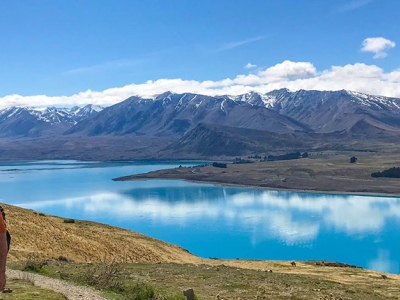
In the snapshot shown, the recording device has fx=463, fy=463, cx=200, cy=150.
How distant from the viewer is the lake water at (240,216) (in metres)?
82.1

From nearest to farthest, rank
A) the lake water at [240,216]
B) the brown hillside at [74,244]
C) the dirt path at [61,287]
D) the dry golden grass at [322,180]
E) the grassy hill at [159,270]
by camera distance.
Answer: the dirt path at [61,287]
the grassy hill at [159,270]
the brown hillside at [74,244]
the lake water at [240,216]
the dry golden grass at [322,180]

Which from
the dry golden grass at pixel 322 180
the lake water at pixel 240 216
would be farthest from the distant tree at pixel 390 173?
the lake water at pixel 240 216

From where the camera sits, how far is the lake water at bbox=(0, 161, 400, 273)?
82.1 metres

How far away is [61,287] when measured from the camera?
54.5ft

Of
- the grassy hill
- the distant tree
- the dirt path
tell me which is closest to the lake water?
the distant tree

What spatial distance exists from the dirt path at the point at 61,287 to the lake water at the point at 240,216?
6047cm

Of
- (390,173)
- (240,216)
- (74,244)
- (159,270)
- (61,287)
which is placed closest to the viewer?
(61,287)

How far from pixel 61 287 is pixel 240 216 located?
99.0 m

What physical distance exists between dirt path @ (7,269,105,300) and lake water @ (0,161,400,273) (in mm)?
60469

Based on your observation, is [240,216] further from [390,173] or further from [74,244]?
[390,173]

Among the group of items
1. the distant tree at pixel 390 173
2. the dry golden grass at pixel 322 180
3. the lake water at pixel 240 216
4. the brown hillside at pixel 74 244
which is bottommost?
the lake water at pixel 240 216

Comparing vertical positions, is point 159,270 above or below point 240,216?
above

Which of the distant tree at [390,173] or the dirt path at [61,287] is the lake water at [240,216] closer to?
the distant tree at [390,173]

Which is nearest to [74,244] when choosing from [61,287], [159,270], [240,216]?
[159,270]
